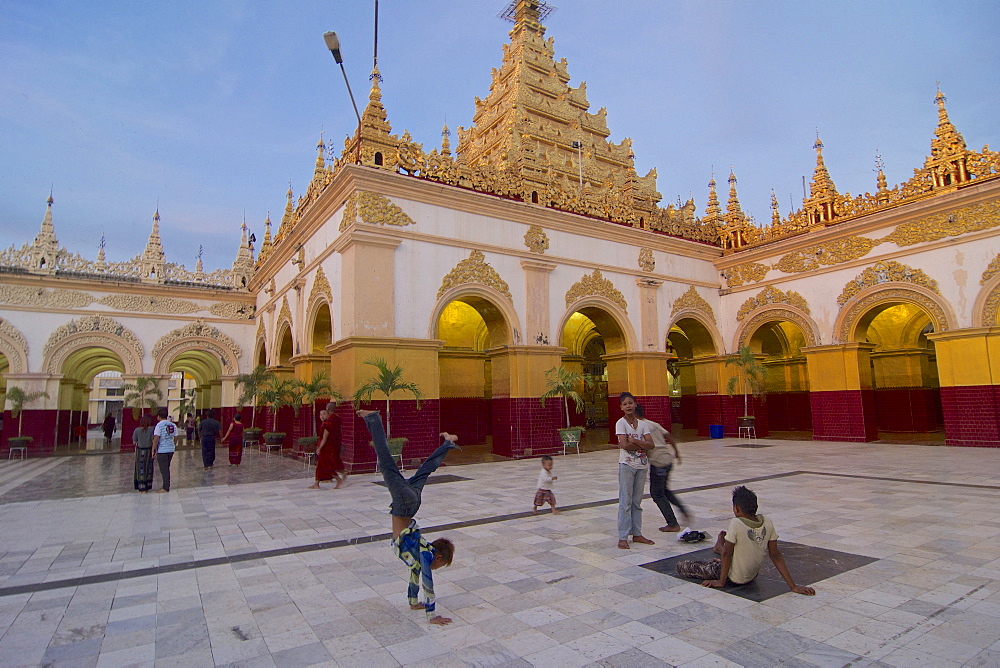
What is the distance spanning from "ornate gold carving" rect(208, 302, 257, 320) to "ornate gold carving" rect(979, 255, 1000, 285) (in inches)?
860

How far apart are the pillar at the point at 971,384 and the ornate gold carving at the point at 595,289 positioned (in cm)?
690

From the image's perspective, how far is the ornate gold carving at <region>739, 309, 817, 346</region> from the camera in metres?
15.1

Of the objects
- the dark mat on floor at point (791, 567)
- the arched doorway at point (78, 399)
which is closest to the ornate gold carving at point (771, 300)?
the dark mat on floor at point (791, 567)

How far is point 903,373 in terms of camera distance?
16562 millimetres

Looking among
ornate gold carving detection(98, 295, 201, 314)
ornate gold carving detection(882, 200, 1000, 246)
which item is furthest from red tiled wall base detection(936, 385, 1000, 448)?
ornate gold carving detection(98, 295, 201, 314)

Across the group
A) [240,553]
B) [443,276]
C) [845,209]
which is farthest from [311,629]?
[845,209]

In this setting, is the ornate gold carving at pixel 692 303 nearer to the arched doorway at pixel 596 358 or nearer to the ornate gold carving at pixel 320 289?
the arched doorway at pixel 596 358

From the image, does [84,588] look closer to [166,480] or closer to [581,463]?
[166,480]

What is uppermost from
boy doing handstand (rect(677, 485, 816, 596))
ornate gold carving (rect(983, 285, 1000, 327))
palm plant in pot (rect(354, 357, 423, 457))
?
ornate gold carving (rect(983, 285, 1000, 327))

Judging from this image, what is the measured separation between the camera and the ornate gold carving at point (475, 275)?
12.0m

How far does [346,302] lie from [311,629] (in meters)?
8.20

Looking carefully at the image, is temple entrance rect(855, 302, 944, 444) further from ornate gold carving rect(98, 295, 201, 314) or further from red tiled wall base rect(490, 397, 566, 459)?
ornate gold carving rect(98, 295, 201, 314)

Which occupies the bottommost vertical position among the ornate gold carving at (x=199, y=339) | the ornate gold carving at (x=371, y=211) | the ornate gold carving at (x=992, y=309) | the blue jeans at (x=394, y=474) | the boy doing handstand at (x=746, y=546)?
the boy doing handstand at (x=746, y=546)

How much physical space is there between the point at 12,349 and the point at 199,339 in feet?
16.6
